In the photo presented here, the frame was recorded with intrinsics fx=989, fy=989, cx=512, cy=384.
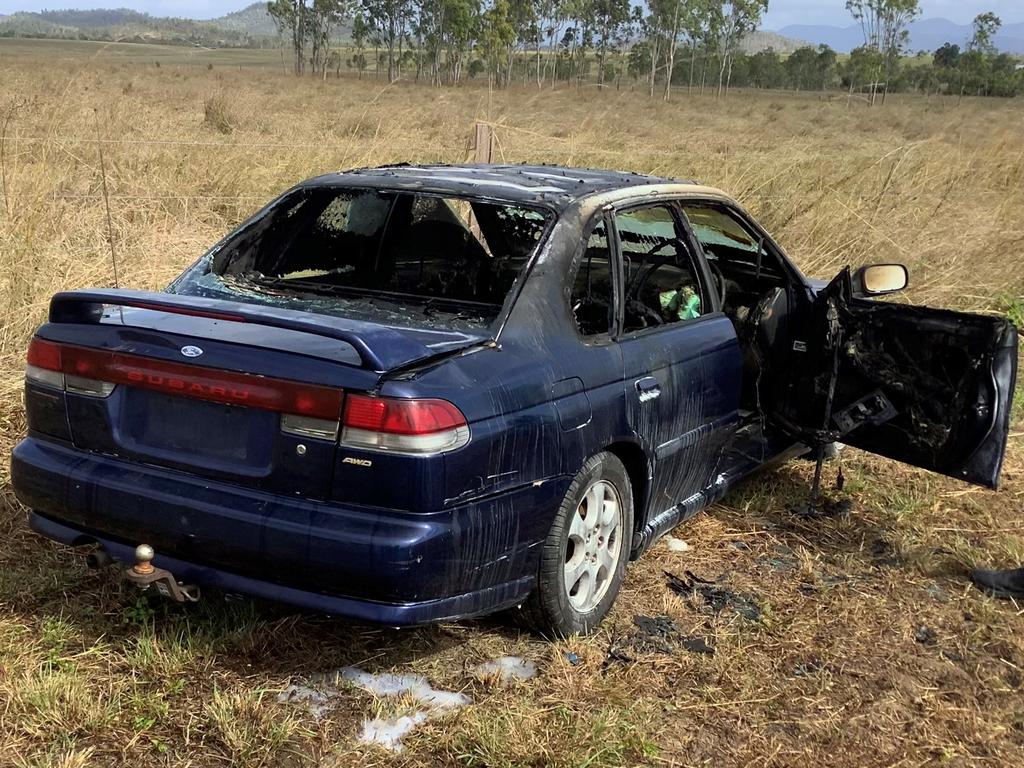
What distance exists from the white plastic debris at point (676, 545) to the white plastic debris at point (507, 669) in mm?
1273

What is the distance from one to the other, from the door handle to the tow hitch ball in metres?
1.59

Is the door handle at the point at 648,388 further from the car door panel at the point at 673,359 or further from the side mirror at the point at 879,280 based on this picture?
the side mirror at the point at 879,280

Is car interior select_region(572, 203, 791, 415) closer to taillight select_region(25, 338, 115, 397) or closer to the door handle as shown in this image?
the door handle

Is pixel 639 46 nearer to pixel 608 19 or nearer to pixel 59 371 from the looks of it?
pixel 608 19

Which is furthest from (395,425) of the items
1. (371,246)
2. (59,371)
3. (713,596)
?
(713,596)

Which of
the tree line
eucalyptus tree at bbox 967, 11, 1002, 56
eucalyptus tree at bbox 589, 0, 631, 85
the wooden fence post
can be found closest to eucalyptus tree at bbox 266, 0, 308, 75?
the tree line

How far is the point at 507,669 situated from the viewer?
3.16 metres

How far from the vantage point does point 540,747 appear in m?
2.72

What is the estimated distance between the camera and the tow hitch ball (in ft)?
9.16

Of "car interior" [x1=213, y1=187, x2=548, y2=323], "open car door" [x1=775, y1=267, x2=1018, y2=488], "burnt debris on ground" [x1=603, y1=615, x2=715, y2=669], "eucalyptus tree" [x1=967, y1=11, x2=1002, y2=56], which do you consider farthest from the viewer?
"eucalyptus tree" [x1=967, y1=11, x2=1002, y2=56]

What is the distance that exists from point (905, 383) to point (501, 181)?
1.95 meters

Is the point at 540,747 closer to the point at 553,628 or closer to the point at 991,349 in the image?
the point at 553,628

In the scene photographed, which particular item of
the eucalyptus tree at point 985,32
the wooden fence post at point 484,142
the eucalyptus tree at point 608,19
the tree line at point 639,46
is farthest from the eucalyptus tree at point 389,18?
the wooden fence post at point 484,142

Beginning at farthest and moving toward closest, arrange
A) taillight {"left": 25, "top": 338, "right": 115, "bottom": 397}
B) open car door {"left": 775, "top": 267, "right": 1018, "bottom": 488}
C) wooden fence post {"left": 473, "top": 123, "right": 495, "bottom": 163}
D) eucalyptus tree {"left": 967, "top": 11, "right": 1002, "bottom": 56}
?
Answer: eucalyptus tree {"left": 967, "top": 11, "right": 1002, "bottom": 56}, wooden fence post {"left": 473, "top": 123, "right": 495, "bottom": 163}, open car door {"left": 775, "top": 267, "right": 1018, "bottom": 488}, taillight {"left": 25, "top": 338, "right": 115, "bottom": 397}
